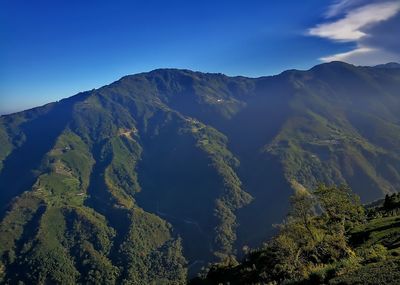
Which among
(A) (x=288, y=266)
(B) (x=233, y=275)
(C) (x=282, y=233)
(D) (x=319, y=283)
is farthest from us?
(B) (x=233, y=275)

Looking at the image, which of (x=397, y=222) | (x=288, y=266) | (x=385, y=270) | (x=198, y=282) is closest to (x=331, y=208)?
(x=397, y=222)

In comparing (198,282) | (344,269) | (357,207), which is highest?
(344,269)

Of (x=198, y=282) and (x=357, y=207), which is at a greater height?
(x=357, y=207)

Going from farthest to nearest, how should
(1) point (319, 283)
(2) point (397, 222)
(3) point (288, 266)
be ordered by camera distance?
1. (2) point (397, 222)
2. (3) point (288, 266)
3. (1) point (319, 283)

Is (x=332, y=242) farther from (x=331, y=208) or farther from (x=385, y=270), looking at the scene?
(x=385, y=270)

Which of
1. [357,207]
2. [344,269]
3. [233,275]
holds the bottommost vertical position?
[233,275]

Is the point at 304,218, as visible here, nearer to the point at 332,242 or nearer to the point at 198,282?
the point at 332,242

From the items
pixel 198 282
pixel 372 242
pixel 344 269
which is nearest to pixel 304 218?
pixel 372 242

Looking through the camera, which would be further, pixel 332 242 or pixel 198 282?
pixel 198 282

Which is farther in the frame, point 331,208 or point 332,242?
point 331,208
